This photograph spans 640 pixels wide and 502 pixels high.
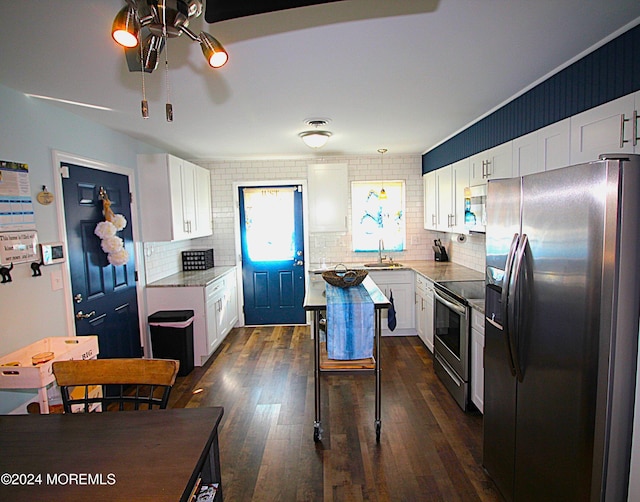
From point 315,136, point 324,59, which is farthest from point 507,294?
point 315,136

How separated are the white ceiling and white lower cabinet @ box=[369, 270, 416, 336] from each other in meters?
1.98

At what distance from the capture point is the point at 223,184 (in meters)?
5.42

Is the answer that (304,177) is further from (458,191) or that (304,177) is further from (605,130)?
(605,130)

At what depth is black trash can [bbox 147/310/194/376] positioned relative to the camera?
3822 mm

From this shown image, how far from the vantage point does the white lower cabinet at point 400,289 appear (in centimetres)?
469

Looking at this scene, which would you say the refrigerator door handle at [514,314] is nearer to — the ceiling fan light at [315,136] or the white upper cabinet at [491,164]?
the white upper cabinet at [491,164]

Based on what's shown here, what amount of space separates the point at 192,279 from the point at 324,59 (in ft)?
10.4

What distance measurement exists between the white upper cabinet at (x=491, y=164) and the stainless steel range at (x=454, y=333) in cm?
98

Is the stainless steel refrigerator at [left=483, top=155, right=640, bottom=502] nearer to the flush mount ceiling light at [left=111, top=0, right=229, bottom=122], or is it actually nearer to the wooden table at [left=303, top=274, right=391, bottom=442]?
the wooden table at [left=303, top=274, right=391, bottom=442]

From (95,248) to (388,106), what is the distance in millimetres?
2757

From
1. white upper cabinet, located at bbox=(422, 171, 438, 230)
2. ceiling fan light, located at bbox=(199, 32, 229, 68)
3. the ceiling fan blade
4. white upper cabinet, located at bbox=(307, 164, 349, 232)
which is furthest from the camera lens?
white upper cabinet, located at bbox=(307, 164, 349, 232)

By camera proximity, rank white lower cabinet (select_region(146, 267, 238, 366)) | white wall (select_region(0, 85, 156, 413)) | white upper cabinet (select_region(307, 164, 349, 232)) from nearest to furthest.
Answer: white wall (select_region(0, 85, 156, 413))
white lower cabinet (select_region(146, 267, 238, 366))
white upper cabinet (select_region(307, 164, 349, 232))

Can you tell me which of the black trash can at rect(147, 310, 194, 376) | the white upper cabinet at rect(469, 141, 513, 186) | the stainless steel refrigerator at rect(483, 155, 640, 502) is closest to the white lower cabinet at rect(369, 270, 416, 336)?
the white upper cabinet at rect(469, 141, 513, 186)

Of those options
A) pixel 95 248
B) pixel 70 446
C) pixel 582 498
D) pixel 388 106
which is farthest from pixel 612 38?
pixel 95 248
